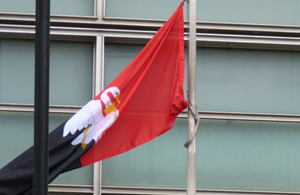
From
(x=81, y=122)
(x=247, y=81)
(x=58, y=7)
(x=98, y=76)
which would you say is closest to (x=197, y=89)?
(x=247, y=81)

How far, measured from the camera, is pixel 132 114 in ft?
29.0

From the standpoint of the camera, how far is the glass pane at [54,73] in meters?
10.9

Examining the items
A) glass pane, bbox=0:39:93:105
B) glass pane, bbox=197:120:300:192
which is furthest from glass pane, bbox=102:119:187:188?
glass pane, bbox=0:39:93:105

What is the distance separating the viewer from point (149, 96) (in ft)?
29.2

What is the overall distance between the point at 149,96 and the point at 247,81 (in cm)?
278

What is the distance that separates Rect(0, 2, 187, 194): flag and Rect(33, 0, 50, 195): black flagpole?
256 cm

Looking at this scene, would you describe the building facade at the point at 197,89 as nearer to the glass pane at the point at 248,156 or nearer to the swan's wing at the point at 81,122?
the glass pane at the point at 248,156

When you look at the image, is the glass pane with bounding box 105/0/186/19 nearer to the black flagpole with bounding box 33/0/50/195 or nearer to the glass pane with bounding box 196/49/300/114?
the glass pane with bounding box 196/49/300/114

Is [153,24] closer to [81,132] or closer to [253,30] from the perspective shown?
[253,30]

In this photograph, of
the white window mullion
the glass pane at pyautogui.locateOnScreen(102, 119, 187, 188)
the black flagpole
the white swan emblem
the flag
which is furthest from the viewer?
the glass pane at pyautogui.locateOnScreen(102, 119, 187, 188)

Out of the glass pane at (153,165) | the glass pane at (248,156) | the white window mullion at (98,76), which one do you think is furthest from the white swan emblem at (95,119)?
the glass pane at (248,156)

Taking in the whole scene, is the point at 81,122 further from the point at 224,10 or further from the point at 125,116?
the point at 224,10

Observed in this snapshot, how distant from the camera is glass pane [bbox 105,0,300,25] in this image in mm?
11117

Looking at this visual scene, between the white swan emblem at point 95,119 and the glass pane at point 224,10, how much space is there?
105 inches
